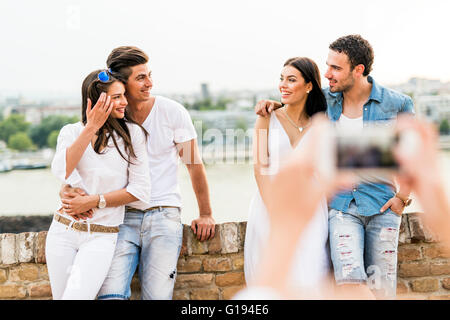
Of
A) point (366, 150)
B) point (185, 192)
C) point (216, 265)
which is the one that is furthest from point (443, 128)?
point (185, 192)

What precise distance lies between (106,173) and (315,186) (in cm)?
188

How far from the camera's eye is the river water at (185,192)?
40.8 meters

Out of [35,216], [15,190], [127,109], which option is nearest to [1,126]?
[15,190]

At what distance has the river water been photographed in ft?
134

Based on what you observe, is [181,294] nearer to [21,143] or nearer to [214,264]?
[214,264]

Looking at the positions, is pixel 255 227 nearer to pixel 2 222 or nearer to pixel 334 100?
pixel 334 100

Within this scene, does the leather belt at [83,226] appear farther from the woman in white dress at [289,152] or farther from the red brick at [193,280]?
the woman in white dress at [289,152]

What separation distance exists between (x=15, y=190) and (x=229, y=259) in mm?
47892

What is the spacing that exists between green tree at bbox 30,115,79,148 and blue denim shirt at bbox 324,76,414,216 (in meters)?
40.7

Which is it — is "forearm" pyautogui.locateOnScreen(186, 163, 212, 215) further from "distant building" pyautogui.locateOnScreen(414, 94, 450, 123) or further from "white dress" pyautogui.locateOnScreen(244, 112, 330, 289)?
"distant building" pyautogui.locateOnScreen(414, 94, 450, 123)

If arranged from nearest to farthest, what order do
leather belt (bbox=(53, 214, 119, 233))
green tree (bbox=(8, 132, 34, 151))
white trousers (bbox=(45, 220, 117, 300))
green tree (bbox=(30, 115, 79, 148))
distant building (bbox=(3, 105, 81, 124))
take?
1. white trousers (bbox=(45, 220, 117, 300))
2. leather belt (bbox=(53, 214, 119, 233))
3. distant building (bbox=(3, 105, 81, 124))
4. green tree (bbox=(30, 115, 79, 148))
5. green tree (bbox=(8, 132, 34, 151))

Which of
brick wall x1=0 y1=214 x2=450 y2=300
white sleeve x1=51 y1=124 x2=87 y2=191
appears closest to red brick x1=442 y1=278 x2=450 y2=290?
brick wall x1=0 y1=214 x2=450 y2=300

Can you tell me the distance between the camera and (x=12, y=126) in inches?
1844
